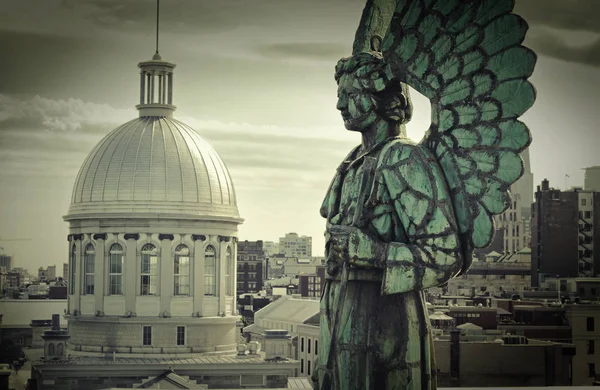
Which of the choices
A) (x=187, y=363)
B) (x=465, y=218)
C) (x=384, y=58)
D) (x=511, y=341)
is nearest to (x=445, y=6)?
(x=384, y=58)

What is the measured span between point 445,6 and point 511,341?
46.0 meters

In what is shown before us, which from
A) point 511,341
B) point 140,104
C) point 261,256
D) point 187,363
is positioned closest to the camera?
point 511,341

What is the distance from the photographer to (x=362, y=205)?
9.13m

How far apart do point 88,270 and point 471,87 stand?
189 feet

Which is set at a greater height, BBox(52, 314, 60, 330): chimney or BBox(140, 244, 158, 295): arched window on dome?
BBox(140, 244, 158, 295): arched window on dome

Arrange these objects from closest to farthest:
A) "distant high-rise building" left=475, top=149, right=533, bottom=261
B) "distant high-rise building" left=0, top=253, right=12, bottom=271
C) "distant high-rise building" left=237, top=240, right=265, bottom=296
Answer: "distant high-rise building" left=0, top=253, right=12, bottom=271, "distant high-rise building" left=475, top=149, right=533, bottom=261, "distant high-rise building" left=237, top=240, right=265, bottom=296

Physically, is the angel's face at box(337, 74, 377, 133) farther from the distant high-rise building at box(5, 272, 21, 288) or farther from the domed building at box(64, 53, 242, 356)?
the domed building at box(64, 53, 242, 356)

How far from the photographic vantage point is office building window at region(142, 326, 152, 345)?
65.5 m

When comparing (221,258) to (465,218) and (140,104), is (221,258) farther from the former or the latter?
(465,218)

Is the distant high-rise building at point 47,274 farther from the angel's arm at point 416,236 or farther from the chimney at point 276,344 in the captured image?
the angel's arm at point 416,236

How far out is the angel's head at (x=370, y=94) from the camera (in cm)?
927

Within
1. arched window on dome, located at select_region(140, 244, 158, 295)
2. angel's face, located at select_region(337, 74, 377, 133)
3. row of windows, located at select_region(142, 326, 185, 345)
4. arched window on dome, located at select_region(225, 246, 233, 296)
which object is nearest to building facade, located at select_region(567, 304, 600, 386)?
arched window on dome, located at select_region(225, 246, 233, 296)

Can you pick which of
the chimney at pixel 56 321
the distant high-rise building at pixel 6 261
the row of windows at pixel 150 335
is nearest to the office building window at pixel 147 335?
the row of windows at pixel 150 335

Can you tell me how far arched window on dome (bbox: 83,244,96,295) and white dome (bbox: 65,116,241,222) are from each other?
2.13 meters
